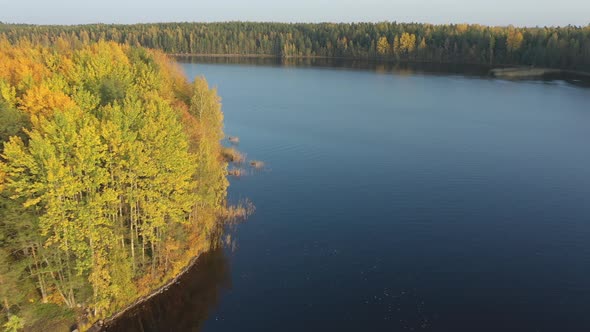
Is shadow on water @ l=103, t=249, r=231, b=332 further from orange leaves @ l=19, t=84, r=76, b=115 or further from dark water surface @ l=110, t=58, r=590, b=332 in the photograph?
orange leaves @ l=19, t=84, r=76, b=115

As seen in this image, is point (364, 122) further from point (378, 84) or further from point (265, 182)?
point (378, 84)

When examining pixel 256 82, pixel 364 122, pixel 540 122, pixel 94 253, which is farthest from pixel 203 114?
pixel 256 82

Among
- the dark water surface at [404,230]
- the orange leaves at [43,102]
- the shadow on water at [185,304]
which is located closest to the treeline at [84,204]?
the orange leaves at [43,102]

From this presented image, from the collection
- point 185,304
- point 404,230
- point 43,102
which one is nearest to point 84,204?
point 43,102

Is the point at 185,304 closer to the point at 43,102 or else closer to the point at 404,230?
the point at 43,102

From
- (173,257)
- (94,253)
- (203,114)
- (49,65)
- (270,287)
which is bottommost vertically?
(270,287)

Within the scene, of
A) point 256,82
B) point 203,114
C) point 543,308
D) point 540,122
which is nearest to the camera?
point 543,308

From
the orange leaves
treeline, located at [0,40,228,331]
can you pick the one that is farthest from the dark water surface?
the orange leaves
